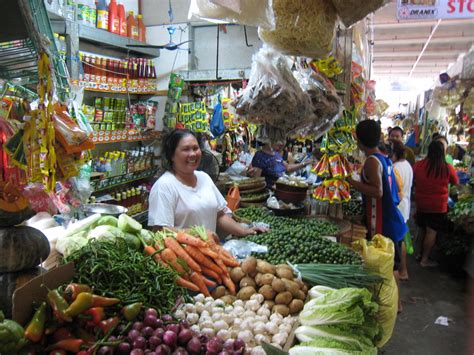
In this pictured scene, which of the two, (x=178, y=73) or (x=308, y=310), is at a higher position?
(x=178, y=73)

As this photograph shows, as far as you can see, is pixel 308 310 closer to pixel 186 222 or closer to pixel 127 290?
pixel 127 290

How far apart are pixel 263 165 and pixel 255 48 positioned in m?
2.14

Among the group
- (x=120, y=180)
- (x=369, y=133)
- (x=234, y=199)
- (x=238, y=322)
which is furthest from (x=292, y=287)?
(x=120, y=180)

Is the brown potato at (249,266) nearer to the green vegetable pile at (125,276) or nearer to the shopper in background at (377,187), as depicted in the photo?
the green vegetable pile at (125,276)

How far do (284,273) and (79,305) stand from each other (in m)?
1.29

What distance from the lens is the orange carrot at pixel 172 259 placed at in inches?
88.4

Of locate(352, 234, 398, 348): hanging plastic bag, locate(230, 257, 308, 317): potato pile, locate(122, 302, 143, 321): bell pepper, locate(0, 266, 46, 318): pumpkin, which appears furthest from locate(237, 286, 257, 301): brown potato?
locate(352, 234, 398, 348): hanging plastic bag

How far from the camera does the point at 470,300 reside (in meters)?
5.24

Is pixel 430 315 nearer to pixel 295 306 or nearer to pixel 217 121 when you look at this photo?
pixel 295 306

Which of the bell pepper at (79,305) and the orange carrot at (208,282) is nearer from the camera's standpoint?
the bell pepper at (79,305)

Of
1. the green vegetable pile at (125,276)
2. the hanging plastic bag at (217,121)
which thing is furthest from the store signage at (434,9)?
the green vegetable pile at (125,276)

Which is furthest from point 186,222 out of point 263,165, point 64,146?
point 263,165

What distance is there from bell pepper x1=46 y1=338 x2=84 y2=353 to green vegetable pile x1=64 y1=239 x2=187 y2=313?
0.24 meters

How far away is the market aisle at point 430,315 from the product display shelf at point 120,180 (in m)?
4.17
